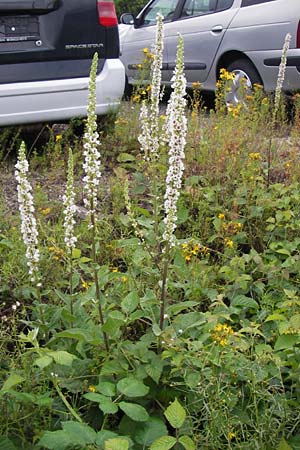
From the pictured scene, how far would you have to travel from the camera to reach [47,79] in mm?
5434

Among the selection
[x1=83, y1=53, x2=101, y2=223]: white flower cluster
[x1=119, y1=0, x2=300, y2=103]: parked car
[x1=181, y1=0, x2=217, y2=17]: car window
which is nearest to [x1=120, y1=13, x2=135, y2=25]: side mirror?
[x1=119, y1=0, x2=300, y2=103]: parked car

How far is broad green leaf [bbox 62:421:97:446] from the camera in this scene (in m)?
2.22

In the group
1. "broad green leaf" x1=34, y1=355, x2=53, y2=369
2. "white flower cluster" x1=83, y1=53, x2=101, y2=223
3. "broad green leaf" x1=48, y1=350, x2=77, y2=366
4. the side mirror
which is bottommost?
"broad green leaf" x1=48, y1=350, x2=77, y2=366

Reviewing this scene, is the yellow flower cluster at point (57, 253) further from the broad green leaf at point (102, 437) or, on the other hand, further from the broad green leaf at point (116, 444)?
the broad green leaf at point (116, 444)

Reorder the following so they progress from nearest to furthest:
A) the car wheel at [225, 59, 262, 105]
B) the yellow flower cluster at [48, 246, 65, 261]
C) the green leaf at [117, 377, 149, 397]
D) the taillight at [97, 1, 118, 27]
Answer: the green leaf at [117, 377, 149, 397], the yellow flower cluster at [48, 246, 65, 261], the taillight at [97, 1, 118, 27], the car wheel at [225, 59, 262, 105]

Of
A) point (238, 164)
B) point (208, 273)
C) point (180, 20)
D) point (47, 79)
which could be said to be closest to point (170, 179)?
point (208, 273)

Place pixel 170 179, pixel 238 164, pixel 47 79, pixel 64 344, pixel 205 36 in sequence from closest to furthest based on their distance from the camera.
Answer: pixel 170 179, pixel 64 344, pixel 238 164, pixel 47 79, pixel 205 36

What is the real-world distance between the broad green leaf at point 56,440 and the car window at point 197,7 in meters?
8.03

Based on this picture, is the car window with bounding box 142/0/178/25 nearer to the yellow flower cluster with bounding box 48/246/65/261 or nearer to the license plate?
the license plate

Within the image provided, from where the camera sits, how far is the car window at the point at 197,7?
9.35 meters

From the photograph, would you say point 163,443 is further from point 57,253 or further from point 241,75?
point 241,75

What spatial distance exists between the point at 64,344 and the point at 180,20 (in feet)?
25.7

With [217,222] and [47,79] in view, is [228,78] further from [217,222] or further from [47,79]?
[217,222]

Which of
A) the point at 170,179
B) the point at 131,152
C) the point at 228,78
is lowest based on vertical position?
the point at 131,152
